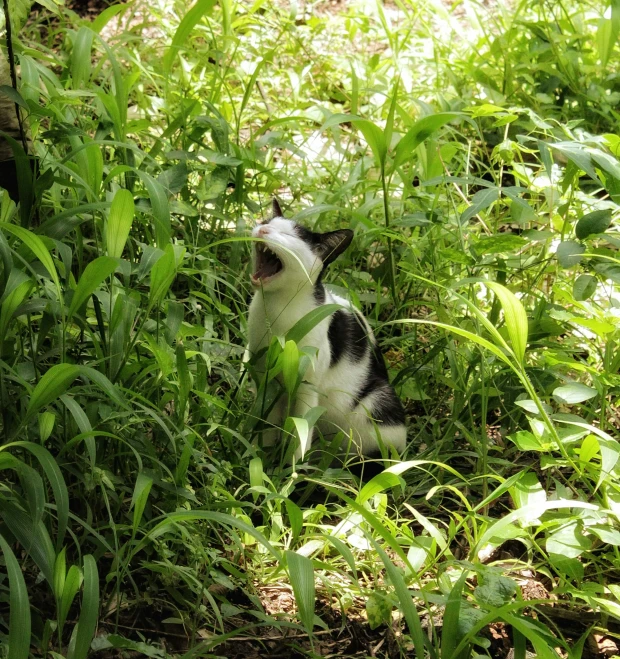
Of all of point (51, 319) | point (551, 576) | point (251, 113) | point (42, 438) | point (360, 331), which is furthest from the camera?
point (251, 113)

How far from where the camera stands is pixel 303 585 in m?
1.98

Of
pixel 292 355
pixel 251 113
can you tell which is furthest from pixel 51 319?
pixel 251 113

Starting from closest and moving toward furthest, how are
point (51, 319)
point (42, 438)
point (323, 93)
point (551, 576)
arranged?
1. point (42, 438)
2. point (51, 319)
3. point (551, 576)
4. point (323, 93)

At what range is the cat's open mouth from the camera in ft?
9.81

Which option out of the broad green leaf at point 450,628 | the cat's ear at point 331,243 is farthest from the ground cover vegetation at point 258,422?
the cat's ear at point 331,243

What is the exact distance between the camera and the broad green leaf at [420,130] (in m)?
3.02

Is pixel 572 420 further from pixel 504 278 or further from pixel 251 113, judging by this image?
pixel 251 113

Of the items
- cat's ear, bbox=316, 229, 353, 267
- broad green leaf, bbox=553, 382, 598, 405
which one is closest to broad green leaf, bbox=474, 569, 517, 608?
broad green leaf, bbox=553, 382, 598, 405

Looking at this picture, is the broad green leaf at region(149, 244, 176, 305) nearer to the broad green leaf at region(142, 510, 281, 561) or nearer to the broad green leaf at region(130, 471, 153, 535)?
the broad green leaf at region(130, 471, 153, 535)

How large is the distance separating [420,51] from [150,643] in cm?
433

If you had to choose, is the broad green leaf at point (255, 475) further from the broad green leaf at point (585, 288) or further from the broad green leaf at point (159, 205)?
the broad green leaf at point (585, 288)

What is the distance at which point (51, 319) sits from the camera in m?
2.37

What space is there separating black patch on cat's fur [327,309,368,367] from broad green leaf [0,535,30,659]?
153cm

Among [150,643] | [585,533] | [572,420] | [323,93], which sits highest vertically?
[323,93]
